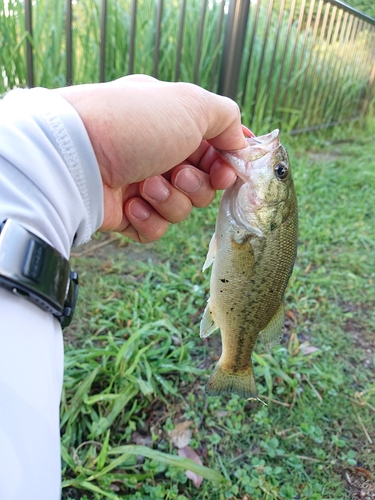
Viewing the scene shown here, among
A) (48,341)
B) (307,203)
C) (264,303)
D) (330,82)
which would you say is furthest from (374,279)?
(330,82)

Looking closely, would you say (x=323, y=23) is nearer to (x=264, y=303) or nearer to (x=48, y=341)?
(x=264, y=303)


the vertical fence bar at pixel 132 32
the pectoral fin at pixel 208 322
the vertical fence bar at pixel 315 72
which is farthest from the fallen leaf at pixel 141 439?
the vertical fence bar at pixel 315 72

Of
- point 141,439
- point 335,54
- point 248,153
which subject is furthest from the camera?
point 335,54

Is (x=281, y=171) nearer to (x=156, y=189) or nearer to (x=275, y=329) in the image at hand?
(x=156, y=189)

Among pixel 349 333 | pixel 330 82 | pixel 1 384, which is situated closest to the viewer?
pixel 1 384

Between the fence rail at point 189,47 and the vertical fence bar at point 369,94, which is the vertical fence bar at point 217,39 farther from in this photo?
the vertical fence bar at point 369,94

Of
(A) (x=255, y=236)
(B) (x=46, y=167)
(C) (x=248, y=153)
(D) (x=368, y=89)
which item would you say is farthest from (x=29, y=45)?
(D) (x=368, y=89)
